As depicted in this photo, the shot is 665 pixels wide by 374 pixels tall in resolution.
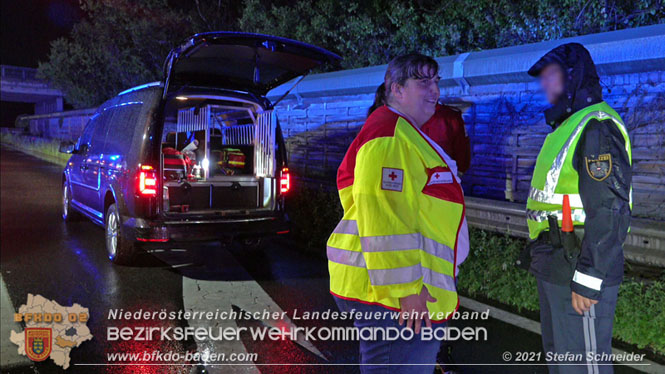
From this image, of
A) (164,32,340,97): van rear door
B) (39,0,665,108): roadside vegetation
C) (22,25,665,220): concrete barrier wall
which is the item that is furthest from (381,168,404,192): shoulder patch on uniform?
(39,0,665,108): roadside vegetation

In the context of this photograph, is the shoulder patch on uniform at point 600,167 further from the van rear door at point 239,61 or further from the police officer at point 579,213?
the van rear door at point 239,61

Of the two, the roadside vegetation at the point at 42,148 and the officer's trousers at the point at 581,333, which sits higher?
the roadside vegetation at the point at 42,148

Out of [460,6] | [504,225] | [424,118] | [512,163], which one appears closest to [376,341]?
[424,118]

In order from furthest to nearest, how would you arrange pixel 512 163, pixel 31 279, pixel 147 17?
pixel 147 17, pixel 512 163, pixel 31 279

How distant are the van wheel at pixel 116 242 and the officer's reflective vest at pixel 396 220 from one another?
4.29 m

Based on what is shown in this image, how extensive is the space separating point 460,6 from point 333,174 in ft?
13.2

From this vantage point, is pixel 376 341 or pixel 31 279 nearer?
pixel 376 341

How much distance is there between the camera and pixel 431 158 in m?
1.99

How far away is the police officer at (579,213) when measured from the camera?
2263 millimetres

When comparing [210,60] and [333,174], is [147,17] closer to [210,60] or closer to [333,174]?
[333,174]

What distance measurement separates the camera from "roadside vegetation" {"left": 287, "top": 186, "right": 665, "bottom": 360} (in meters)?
3.84

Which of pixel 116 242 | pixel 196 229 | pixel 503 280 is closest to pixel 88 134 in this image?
pixel 116 242

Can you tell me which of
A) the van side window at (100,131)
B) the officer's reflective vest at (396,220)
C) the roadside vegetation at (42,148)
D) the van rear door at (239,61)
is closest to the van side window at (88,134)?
the van side window at (100,131)

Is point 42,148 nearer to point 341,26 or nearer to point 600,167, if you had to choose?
point 341,26
